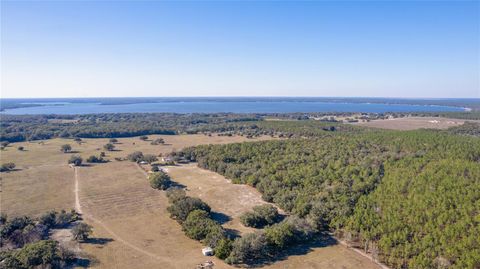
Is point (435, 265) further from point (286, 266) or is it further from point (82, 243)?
point (82, 243)

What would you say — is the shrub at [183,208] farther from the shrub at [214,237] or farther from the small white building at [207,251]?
the small white building at [207,251]

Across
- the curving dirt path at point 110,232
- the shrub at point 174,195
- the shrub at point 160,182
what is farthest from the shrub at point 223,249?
the shrub at point 160,182

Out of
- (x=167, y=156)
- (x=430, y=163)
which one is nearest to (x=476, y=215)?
(x=430, y=163)

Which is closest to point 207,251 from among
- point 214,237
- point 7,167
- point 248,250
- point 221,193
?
point 214,237

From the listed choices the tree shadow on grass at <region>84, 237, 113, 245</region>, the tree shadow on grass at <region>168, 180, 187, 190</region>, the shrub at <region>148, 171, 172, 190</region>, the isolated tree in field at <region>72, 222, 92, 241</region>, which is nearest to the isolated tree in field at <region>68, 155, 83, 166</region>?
the shrub at <region>148, 171, 172, 190</region>

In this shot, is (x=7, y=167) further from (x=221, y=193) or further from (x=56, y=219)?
(x=221, y=193)
